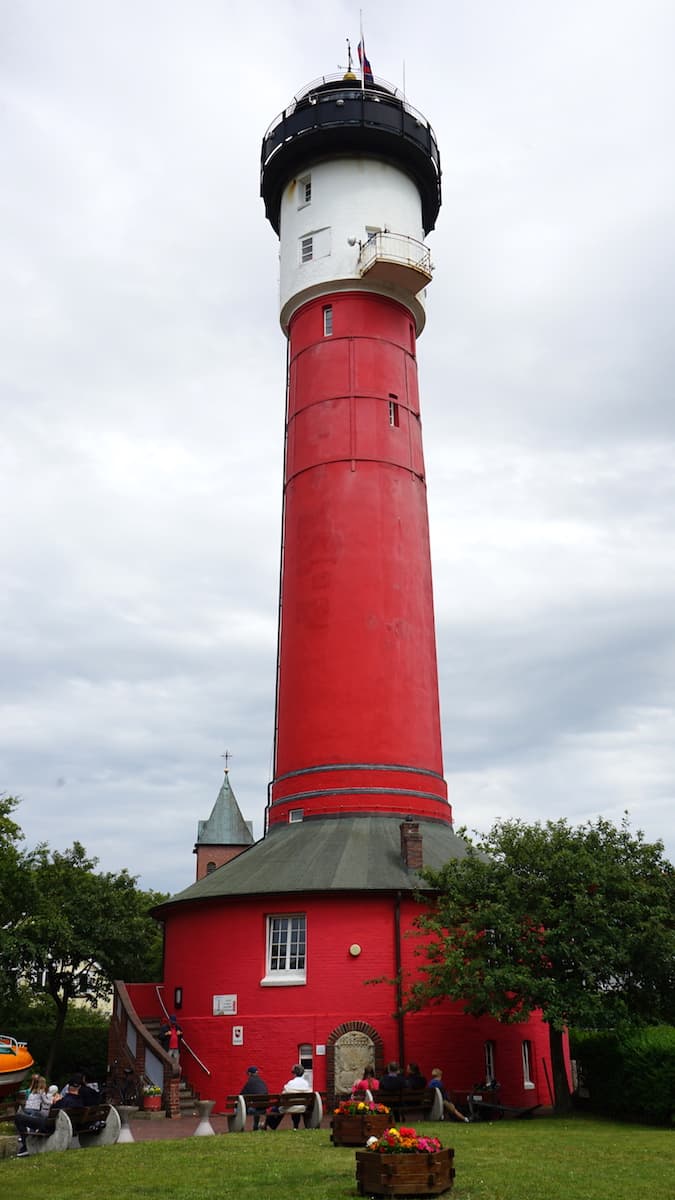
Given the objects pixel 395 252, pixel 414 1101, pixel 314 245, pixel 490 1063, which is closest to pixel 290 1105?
pixel 414 1101

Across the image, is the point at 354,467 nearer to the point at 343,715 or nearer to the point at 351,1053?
the point at 343,715

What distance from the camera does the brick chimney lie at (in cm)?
2536

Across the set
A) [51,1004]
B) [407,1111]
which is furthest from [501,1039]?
[51,1004]

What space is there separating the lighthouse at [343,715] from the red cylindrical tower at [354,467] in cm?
6

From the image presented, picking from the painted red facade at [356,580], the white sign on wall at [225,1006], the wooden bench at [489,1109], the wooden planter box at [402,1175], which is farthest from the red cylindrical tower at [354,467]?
the wooden planter box at [402,1175]

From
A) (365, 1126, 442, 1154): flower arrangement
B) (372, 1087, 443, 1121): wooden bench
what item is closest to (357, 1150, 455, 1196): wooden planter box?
(365, 1126, 442, 1154): flower arrangement

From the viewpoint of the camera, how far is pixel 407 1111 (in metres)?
20.6

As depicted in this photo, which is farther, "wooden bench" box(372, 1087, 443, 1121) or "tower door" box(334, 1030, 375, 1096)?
"tower door" box(334, 1030, 375, 1096)

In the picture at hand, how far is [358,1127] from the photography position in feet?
50.9

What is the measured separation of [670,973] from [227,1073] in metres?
10.2

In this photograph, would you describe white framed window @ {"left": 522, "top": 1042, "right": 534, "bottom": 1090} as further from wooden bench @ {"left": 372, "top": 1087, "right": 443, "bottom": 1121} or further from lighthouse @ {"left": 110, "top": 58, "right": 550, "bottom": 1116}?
wooden bench @ {"left": 372, "top": 1087, "right": 443, "bottom": 1121}

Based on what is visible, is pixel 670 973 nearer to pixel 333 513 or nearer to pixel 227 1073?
pixel 227 1073

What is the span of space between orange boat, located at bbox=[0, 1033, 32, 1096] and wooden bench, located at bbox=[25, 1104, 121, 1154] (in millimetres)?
7501

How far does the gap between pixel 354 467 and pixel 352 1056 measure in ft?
51.8
